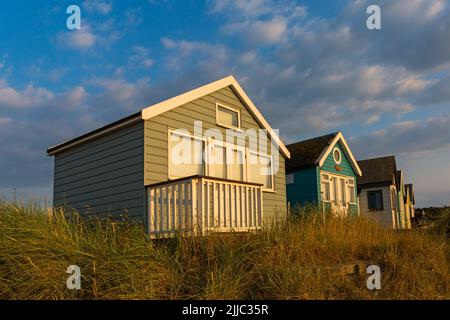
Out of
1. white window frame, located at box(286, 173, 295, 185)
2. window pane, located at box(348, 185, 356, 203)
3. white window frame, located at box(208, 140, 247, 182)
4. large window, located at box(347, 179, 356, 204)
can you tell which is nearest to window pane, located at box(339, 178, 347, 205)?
large window, located at box(347, 179, 356, 204)

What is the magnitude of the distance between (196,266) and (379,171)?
78.4 ft

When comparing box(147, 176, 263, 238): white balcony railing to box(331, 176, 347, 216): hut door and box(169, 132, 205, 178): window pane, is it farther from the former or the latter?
box(331, 176, 347, 216): hut door

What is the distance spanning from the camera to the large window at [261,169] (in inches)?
507

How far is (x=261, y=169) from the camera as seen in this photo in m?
13.4

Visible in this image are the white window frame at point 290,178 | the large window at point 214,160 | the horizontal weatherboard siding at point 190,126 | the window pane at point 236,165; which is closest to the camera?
the horizontal weatherboard siding at point 190,126

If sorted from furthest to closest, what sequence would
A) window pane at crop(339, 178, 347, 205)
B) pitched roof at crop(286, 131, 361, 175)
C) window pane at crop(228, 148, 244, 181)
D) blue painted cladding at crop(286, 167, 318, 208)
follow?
window pane at crop(339, 178, 347, 205), pitched roof at crop(286, 131, 361, 175), blue painted cladding at crop(286, 167, 318, 208), window pane at crop(228, 148, 244, 181)

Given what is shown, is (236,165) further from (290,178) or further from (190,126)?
(290,178)

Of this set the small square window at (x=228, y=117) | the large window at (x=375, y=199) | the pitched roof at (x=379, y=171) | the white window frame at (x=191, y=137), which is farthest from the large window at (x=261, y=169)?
the pitched roof at (x=379, y=171)

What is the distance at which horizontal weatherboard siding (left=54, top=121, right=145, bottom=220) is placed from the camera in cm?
972

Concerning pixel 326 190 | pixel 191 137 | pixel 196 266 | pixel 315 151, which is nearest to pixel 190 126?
pixel 191 137

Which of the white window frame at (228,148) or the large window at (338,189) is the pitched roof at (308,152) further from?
the white window frame at (228,148)

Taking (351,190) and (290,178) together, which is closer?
(290,178)

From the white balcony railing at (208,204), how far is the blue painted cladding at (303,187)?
29.7 ft

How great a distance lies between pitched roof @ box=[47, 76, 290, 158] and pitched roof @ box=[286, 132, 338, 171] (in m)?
4.09
